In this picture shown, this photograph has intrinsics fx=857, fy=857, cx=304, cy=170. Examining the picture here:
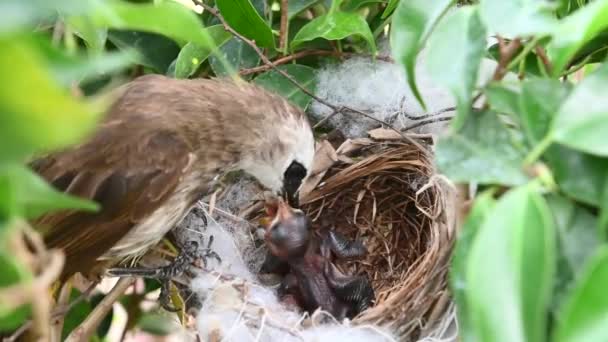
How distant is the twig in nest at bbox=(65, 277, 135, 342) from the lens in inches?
56.7

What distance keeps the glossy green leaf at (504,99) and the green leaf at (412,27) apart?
0.10 m

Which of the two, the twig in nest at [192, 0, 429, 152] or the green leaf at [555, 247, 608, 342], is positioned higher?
the green leaf at [555, 247, 608, 342]

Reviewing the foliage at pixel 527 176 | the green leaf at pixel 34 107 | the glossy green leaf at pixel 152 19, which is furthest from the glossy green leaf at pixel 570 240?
the green leaf at pixel 34 107

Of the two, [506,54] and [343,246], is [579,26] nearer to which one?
[506,54]

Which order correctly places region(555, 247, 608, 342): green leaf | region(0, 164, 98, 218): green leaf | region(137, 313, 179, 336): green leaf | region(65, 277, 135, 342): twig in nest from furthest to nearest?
region(137, 313, 179, 336): green leaf → region(65, 277, 135, 342): twig in nest → region(555, 247, 608, 342): green leaf → region(0, 164, 98, 218): green leaf

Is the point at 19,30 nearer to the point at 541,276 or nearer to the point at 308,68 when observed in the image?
the point at 541,276

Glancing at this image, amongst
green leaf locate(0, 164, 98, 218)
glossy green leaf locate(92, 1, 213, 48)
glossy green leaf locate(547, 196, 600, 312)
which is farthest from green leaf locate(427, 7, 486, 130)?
green leaf locate(0, 164, 98, 218)

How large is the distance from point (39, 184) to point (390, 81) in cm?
110

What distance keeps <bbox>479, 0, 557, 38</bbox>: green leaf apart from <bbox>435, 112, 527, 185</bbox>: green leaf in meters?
0.09

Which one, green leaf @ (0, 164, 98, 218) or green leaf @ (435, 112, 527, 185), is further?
green leaf @ (435, 112, 527, 185)

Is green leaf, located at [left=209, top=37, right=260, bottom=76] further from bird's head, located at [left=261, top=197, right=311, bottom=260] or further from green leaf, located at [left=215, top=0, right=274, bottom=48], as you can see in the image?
bird's head, located at [left=261, top=197, right=311, bottom=260]

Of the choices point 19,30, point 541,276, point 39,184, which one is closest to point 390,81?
point 541,276

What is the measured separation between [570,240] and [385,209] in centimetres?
102

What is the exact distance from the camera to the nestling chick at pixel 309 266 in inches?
64.1
